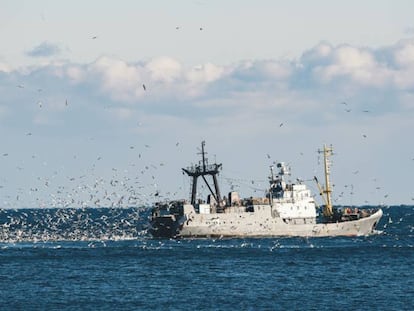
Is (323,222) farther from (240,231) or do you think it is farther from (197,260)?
(197,260)

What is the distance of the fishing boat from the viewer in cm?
11550

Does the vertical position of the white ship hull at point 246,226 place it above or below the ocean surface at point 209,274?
above

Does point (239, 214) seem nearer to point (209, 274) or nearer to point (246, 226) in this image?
point (246, 226)

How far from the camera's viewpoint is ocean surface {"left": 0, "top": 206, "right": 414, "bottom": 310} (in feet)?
235

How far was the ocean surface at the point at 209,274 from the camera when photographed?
7150 cm

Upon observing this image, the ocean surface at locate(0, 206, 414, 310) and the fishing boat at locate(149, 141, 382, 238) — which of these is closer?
the ocean surface at locate(0, 206, 414, 310)

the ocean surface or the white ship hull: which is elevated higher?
the white ship hull

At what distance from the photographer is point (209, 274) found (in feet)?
283

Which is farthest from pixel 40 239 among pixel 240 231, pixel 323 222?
pixel 323 222

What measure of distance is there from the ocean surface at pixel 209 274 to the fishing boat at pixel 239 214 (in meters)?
1.39

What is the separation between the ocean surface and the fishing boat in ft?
4.57

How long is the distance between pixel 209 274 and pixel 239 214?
98.4ft

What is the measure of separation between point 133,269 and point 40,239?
39.0m

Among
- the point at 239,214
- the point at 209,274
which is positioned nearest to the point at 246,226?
the point at 239,214
